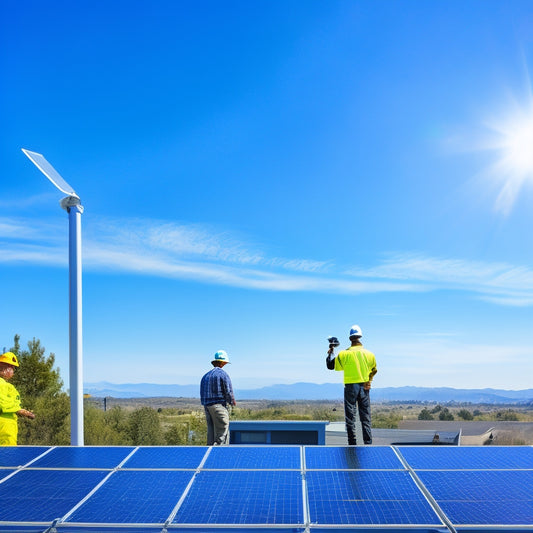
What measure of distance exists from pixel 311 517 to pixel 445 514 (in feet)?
3.71

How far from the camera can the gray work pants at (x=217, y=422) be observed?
11.7 metres

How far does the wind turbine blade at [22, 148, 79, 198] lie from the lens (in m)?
10.1

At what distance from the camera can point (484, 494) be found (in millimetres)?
5699

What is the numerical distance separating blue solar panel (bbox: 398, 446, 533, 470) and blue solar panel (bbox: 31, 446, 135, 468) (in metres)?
3.22

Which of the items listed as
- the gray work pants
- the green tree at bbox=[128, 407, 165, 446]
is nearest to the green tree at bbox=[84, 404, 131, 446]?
the green tree at bbox=[128, 407, 165, 446]

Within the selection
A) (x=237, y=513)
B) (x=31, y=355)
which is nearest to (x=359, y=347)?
(x=237, y=513)

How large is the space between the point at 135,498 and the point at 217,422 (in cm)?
616

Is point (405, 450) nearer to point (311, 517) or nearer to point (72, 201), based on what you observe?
point (311, 517)

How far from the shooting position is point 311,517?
5.18 m

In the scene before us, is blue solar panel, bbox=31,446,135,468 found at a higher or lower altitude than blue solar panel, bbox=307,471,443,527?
higher

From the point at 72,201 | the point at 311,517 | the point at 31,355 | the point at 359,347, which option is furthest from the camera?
the point at 31,355

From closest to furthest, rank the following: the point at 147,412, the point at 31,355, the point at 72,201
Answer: the point at 72,201, the point at 31,355, the point at 147,412

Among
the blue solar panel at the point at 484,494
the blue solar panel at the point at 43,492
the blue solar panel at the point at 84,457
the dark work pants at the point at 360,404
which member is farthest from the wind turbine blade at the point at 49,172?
the blue solar panel at the point at 484,494

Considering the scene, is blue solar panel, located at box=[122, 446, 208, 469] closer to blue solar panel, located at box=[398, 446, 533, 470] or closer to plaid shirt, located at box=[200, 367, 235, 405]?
blue solar panel, located at box=[398, 446, 533, 470]
